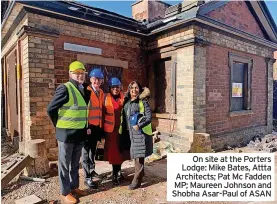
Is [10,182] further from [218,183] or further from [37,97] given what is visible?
[218,183]

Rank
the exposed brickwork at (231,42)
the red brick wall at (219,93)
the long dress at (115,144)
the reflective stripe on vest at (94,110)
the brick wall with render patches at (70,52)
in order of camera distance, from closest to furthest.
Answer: the reflective stripe on vest at (94,110) → the long dress at (115,144) → the brick wall with render patches at (70,52) → the exposed brickwork at (231,42) → the red brick wall at (219,93)

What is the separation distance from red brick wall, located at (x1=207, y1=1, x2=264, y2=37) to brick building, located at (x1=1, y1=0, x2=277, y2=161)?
0.11 feet

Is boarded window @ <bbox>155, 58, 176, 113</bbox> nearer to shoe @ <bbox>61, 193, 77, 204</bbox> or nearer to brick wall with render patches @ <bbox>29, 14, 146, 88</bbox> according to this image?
brick wall with render patches @ <bbox>29, 14, 146, 88</bbox>

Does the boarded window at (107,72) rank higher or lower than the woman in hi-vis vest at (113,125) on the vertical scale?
higher

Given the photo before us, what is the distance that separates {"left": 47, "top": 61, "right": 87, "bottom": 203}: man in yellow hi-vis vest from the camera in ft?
9.95

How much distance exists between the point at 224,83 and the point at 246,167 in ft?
13.8

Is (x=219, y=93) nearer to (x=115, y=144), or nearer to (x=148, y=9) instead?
(x=115, y=144)

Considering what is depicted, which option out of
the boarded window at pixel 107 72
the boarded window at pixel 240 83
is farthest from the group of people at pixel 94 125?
the boarded window at pixel 240 83

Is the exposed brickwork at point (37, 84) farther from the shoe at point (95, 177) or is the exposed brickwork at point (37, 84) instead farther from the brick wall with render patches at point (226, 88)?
the brick wall with render patches at point (226, 88)

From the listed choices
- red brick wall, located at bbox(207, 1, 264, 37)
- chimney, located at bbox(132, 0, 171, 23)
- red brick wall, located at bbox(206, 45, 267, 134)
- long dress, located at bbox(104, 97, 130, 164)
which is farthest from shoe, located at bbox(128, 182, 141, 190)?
chimney, located at bbox(132, 0, 171, 23)

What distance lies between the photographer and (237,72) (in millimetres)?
7395
